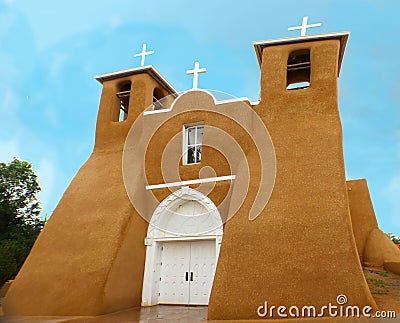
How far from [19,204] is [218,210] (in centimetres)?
1037

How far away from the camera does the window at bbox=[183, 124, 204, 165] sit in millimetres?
13141

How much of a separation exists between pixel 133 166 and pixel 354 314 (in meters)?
7.96

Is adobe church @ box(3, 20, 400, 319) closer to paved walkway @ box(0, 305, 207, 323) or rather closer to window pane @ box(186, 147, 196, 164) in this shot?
window pane @ box(186, 147, 196, 164)

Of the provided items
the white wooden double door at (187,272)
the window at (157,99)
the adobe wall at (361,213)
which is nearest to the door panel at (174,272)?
the white wooden double door at (187,272)

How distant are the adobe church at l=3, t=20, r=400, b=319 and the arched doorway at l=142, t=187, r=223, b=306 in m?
0.03

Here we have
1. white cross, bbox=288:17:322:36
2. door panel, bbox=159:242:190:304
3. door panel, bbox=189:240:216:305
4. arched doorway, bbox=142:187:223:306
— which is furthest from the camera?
white cross, bbox=288:17:322:36

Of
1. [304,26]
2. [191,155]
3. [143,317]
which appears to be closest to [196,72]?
[191,155]

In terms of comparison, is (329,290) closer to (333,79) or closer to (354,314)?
(354,314)

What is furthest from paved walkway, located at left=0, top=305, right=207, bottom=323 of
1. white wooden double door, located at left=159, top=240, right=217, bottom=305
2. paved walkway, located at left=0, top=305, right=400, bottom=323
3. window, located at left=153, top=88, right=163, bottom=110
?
window, located at left=153, top=88, right=163, bottom=110

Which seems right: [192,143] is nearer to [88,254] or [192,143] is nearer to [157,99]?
[157,99]

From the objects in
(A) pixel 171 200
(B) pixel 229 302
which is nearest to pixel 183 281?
(A) pixel 171 200

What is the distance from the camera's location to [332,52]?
1209cm

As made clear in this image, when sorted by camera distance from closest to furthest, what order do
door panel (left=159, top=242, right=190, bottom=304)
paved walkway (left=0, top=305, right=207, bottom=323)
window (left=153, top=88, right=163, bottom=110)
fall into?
paved walkway (left=0, top=305, right=207, bottom=323) → door panel (left=159, top=242, right=190, bottom=304) → window (left=153, top=88, right=163, bottom=110)

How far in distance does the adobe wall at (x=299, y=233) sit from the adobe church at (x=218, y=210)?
0.03 metres
